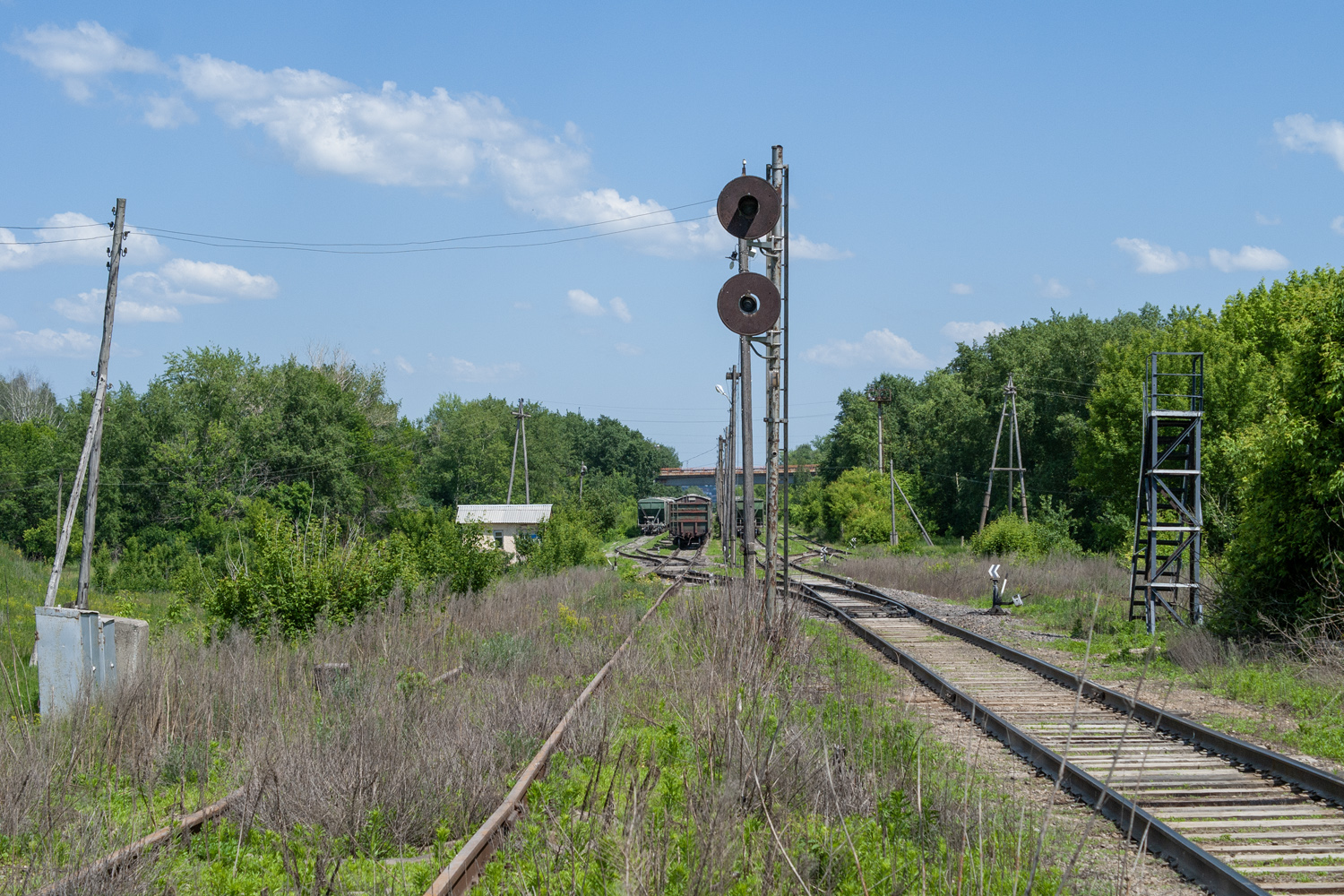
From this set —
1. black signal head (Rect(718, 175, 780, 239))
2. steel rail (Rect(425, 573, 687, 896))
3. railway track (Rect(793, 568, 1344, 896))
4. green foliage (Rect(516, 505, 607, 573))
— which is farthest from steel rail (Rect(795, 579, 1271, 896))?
green foliage (Rect(516, 505, 607, 573))

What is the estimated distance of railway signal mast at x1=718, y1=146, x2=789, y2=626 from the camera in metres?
10.9

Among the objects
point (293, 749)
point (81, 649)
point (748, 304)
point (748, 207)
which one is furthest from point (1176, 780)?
point (81, 649)

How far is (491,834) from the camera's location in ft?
18.0

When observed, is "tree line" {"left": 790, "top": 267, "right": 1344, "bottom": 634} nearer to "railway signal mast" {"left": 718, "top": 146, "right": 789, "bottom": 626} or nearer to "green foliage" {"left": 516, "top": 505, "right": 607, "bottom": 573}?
"railway signal mast" {"left": 718, "top": 146, "right": 789, "bottom": 626}

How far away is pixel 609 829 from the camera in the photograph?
15.4ft

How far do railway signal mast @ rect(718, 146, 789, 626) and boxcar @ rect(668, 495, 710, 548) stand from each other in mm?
44515

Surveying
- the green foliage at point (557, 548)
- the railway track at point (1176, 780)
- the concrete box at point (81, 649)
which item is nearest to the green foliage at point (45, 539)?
the green foliage at point (557, 548)

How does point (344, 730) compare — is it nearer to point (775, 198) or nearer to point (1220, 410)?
point (775, 198)

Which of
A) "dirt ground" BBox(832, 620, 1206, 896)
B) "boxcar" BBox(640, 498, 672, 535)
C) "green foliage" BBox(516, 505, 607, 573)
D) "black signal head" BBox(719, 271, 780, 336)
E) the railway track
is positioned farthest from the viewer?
"boxcar" BBox(640, 498, 672, 535)

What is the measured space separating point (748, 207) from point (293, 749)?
23.9 ft

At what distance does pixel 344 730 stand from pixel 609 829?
3.28 m

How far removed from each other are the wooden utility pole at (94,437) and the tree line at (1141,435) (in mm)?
22615

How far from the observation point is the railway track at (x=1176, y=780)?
5.59 m

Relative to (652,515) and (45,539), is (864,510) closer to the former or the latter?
(652,515)
